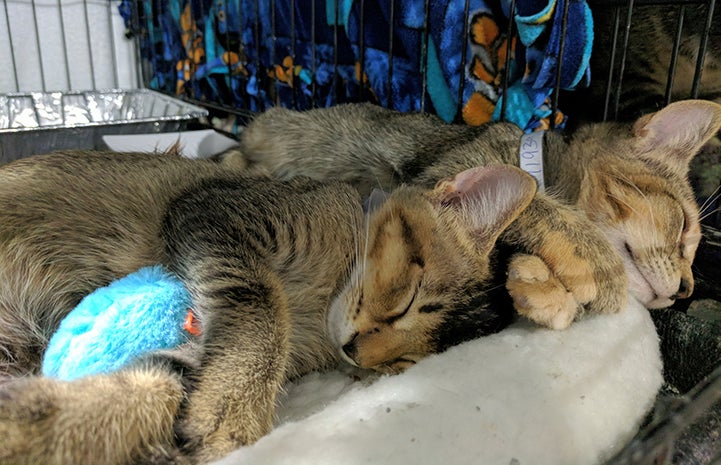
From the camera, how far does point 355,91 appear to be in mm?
1952

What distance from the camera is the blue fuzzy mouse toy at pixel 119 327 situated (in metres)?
0.73

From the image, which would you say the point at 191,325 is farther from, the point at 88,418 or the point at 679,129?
the point at 679,129

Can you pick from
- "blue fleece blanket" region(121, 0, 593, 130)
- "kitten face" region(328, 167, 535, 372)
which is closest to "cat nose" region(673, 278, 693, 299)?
"kitten face" region(328, 167, 535, 372)

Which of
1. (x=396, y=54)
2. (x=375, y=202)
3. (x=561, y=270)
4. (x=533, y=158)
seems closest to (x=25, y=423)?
(x=375, y=202)

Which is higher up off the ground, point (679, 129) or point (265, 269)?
point (679, 129)

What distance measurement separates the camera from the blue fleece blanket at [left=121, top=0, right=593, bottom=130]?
1.40m

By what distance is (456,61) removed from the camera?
154cm

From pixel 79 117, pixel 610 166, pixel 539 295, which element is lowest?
pixel 79 117

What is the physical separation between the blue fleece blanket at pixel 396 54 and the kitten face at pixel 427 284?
618 mm

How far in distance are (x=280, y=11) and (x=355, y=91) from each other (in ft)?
1.45

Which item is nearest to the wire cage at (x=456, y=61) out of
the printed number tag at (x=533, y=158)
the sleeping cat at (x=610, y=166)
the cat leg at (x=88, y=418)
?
the sleeping cat at (x=610, y=166)

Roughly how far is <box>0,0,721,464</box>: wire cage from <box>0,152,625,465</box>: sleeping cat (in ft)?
1.04

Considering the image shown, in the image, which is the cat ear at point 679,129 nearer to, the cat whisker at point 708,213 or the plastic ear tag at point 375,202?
the cat whisker at point 708,213

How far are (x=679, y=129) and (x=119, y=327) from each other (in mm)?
1130
